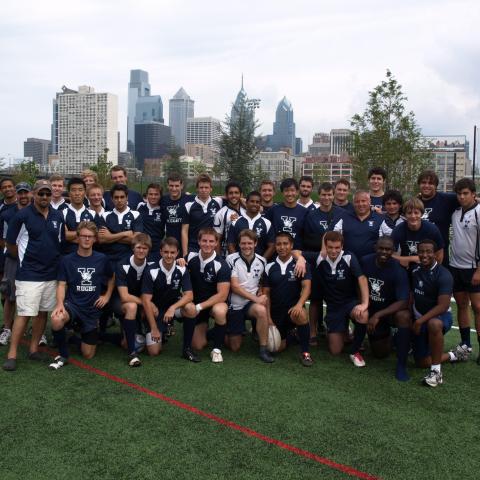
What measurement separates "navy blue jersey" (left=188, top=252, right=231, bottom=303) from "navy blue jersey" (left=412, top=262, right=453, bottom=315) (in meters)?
1.96

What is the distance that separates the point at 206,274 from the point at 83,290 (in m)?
1.31

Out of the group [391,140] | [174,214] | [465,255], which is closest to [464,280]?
[465,255]

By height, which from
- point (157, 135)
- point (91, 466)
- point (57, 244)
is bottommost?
point (91, 466)

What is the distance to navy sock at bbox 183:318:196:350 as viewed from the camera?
5.48 metres

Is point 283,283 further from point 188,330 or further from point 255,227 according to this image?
point 188,330

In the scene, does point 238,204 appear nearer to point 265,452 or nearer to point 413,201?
point 413,201

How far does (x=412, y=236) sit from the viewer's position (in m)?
5.30

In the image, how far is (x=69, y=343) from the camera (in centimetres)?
594

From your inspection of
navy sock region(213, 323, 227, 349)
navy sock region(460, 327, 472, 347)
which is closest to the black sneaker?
navy sock region(213, 323, 227, 349)

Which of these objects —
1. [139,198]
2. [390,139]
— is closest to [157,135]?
[390,139]

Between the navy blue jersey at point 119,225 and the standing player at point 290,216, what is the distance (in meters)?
1.65

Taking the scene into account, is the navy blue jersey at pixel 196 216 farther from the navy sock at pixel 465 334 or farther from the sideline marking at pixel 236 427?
the navy sock at pixel 465 334

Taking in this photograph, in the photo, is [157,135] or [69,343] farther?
[157,135]

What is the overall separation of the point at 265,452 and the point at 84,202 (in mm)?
3990
